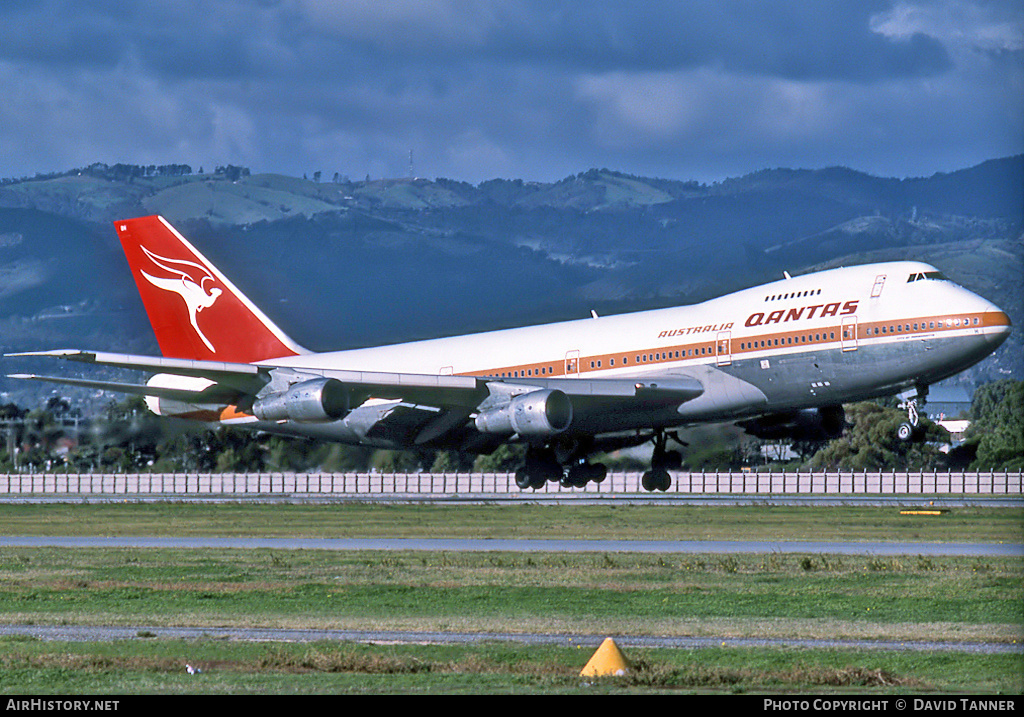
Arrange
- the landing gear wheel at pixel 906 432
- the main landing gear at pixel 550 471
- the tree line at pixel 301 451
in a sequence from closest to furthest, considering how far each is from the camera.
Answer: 1. the landing gear wheel at pixel 906 432
2. the main landing gear at pixel 550 471
3. the tree line at pixel 301 451

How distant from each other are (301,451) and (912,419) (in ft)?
89.5

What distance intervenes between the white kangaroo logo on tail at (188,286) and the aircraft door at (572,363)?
15647mm

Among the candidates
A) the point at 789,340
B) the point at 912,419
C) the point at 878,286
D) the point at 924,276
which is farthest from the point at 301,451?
the point at 924,276

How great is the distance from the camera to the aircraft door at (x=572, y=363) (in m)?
47.8

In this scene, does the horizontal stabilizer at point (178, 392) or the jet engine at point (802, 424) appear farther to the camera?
the horizontal stabilizer at point (178, 392)

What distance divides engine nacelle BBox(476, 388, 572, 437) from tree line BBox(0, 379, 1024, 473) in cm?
740

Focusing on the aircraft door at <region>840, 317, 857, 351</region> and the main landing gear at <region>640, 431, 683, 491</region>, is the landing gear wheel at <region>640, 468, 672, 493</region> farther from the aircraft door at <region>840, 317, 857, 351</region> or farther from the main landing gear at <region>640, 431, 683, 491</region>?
the aircraft door at <region>840, 317, 857, 351</region>

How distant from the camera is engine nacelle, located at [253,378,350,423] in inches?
1770

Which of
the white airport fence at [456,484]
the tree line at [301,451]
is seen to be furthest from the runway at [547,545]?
the white airport fence at [456,484]

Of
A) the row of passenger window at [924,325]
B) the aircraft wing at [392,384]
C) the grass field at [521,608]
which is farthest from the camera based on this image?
the aircraft wing at [392,384]

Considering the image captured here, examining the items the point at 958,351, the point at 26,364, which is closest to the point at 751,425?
the point at 958,351

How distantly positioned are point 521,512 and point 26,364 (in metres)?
124

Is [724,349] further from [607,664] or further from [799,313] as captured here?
[607,664]

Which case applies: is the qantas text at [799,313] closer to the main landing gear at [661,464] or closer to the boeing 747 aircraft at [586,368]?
the boeing 747 aircraft at [586,368]
